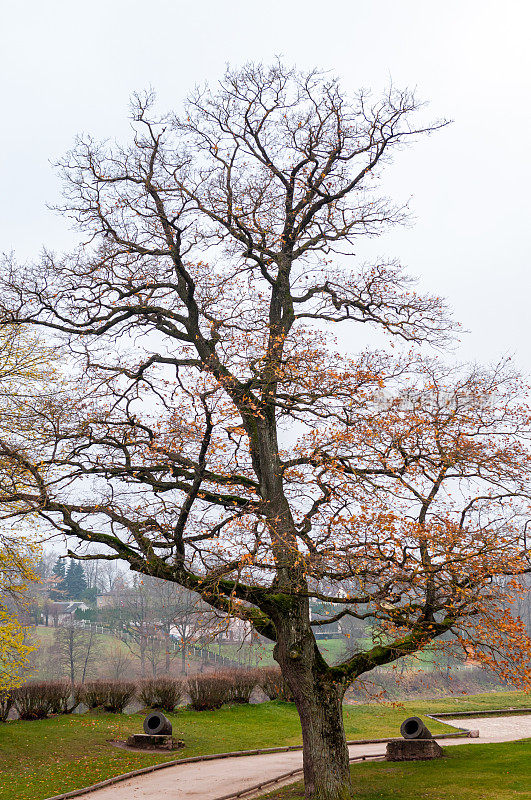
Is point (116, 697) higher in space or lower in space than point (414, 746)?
higher

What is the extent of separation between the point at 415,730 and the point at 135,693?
10688 mm

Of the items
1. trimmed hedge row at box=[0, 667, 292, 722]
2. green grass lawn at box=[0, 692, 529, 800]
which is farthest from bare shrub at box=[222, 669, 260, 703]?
green grass lawn at box=[0, 692, 529, 800]

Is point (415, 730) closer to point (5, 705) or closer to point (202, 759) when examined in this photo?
point (202, 759)

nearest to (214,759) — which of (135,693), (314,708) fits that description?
(135,693)

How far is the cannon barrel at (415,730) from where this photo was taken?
47.6 feet

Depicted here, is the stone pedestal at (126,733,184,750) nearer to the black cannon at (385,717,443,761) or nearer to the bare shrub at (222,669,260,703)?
the black cannon at (385,717,443,761)

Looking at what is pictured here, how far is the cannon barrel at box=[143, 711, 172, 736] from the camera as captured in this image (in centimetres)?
1653

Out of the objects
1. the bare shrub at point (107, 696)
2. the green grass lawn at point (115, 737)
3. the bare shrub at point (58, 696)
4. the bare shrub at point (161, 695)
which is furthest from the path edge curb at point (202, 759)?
the bare shrub at point (58, 696)

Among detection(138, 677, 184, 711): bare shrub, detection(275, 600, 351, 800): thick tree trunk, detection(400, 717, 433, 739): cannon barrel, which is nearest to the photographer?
detection(275, 600, 351, 800): thick tree trunk

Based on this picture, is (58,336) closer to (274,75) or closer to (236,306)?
(236,306)

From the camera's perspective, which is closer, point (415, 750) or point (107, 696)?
point (415, 750)

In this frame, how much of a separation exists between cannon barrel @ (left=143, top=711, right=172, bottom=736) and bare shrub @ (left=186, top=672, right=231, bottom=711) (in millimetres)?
5125

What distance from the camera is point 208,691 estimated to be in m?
21.8

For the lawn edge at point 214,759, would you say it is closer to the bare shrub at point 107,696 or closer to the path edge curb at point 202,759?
the path edge curb at point 202,759
